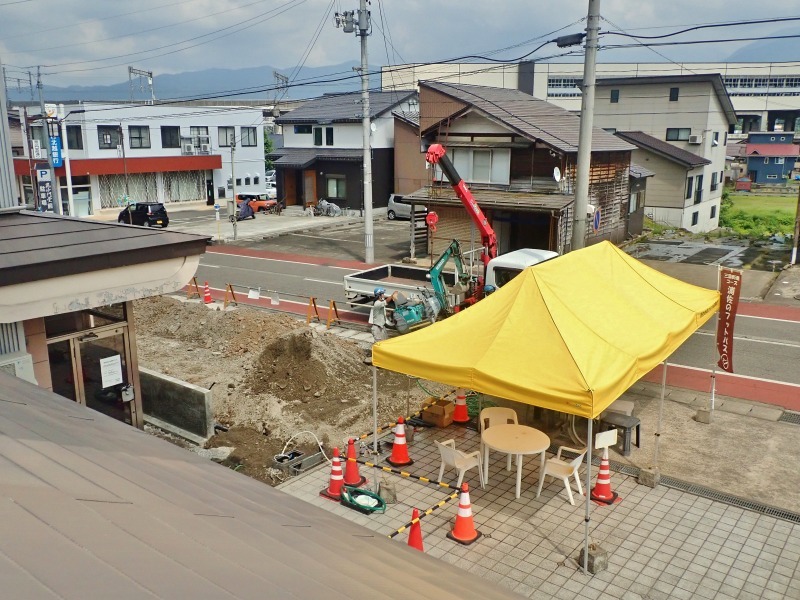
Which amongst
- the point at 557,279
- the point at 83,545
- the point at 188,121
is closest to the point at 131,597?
the point at 83,545

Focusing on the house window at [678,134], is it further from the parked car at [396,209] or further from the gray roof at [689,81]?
the parked car at [396,209]

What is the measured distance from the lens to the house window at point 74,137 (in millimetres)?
45281

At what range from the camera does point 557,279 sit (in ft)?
34.3

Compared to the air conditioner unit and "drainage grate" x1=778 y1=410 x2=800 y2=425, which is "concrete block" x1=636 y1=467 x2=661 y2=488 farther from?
the air conditioner unit

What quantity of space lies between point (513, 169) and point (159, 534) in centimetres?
2667

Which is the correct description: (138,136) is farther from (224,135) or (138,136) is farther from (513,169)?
(513,169)

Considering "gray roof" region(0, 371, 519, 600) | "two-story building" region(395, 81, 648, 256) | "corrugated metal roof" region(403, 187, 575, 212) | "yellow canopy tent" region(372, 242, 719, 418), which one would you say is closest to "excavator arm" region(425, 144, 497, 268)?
"two-story building" region(395, 81, 648, 256)

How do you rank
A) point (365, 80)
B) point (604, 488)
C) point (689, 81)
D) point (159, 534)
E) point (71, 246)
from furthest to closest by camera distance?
point (689, 81)
point (365, 80)
point (604, 488)
point (71, 246)
point (159, 534)

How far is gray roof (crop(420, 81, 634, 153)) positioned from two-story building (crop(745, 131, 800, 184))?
4532cm

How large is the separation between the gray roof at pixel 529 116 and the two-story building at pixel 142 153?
698 inches

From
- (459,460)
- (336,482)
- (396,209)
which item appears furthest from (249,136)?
(459,460)

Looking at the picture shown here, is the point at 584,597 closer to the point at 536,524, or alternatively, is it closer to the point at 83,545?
the point at 536,524

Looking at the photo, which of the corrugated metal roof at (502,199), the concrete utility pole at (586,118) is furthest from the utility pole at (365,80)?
the concrete utility pole at (586,118)

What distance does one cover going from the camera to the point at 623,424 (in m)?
11.4
